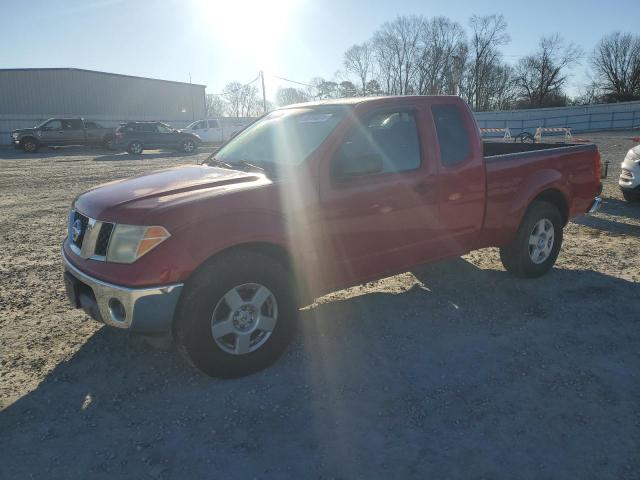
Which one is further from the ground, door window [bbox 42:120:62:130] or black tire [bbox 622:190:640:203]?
door window [bbox 42:120:62:130]

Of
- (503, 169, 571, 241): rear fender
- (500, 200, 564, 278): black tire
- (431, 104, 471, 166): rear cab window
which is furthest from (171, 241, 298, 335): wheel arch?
(500, 200, 564, 278): black tire

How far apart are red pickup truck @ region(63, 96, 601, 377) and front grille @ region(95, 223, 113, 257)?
1cm

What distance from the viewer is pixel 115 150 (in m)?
27.7

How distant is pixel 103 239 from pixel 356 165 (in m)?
1.78

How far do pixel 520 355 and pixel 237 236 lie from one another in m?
2.28

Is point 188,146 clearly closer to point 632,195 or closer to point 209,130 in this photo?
point 209,130

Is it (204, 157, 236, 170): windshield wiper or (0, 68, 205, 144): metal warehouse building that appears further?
(0, 68, 205, 144): metal warehouse building

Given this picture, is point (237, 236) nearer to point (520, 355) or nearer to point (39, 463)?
point (39, 463)

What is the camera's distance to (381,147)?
389 cm

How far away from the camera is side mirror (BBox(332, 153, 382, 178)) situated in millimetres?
3389

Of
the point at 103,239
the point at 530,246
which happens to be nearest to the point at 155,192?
the point at 103,239

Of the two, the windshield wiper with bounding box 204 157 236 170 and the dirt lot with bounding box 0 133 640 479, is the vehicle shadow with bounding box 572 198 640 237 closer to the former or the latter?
the dirt lot with bounding box 0 133 640 479

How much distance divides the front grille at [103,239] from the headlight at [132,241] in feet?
0.21

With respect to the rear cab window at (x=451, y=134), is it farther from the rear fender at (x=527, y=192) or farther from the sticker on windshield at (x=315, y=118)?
the sticker on windshield at (x=315, y=118)
